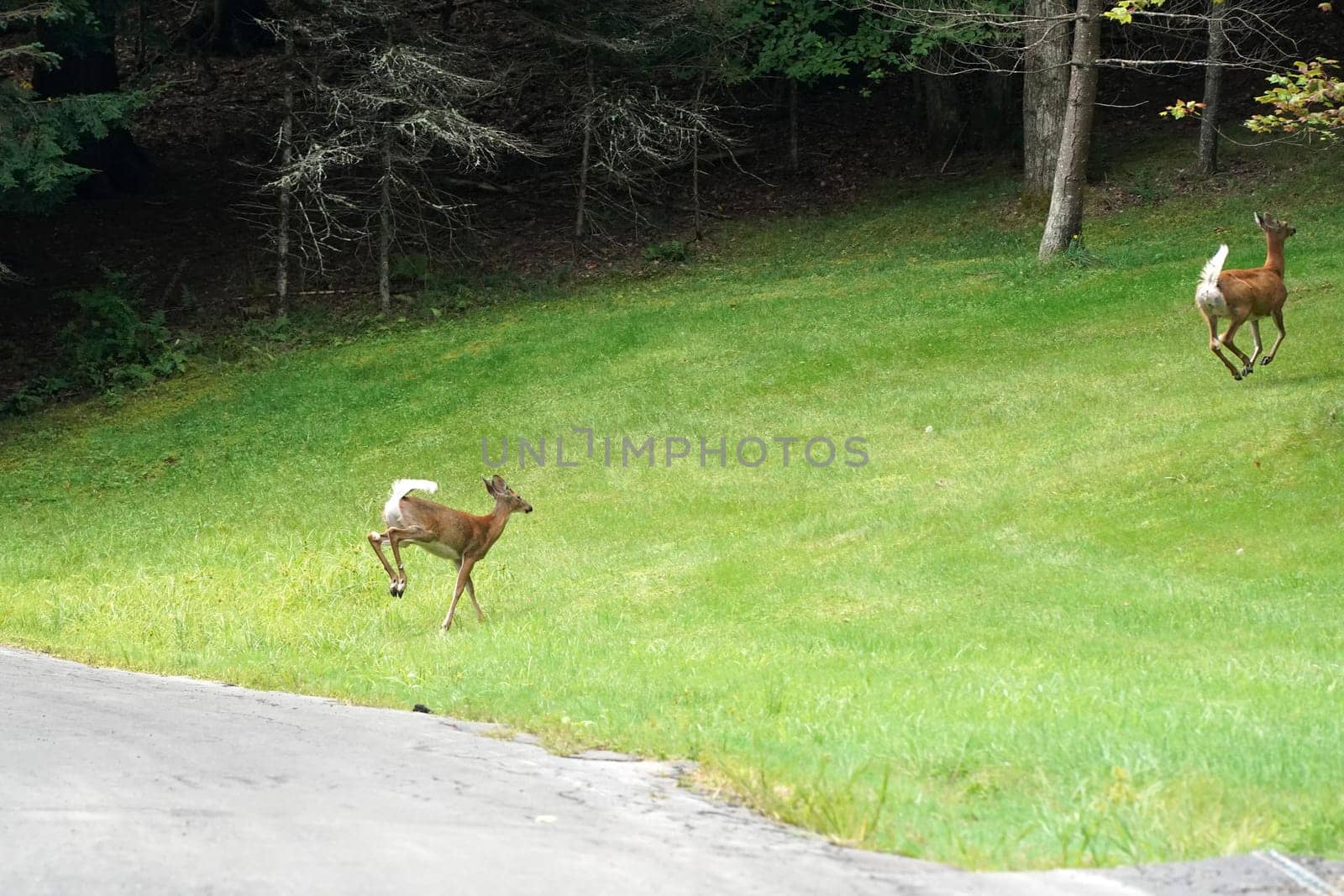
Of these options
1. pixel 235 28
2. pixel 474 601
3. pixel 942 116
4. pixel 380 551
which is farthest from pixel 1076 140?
pixel 235 28

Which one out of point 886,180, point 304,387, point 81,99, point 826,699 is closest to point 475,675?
point 826,699

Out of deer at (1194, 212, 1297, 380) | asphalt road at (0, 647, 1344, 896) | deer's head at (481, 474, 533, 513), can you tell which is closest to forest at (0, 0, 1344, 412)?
deer at (1194, 212, 1297, 380)

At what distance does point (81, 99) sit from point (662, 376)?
37.3ft

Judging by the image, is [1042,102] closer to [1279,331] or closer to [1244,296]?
[1279,331]

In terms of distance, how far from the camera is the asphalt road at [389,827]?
5.25 meters

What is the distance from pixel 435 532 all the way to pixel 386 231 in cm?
1660

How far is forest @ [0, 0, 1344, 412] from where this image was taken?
27.2 metres

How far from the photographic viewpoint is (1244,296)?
17172mm

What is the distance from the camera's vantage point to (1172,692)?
904 centimetres

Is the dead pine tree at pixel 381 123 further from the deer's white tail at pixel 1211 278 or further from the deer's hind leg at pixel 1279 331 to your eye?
the deer's hind leg at pixel 1279 331

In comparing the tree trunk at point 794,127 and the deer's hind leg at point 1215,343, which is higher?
the tree trunk at point 794,127

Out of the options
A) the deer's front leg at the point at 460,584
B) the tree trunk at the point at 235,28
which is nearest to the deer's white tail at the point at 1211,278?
the deer's front leg at the point at 460,584

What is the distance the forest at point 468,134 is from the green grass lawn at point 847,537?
8.53 feet

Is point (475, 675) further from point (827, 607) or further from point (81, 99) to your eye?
point (81, 99)
